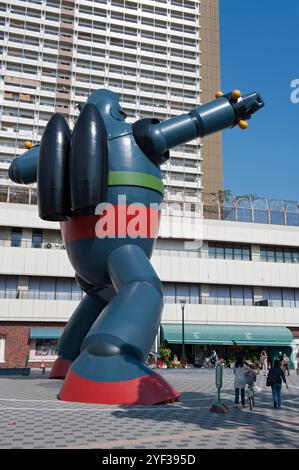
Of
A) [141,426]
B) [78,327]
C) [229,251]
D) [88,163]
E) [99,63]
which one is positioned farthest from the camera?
[99,63]

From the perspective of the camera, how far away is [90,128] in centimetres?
1011

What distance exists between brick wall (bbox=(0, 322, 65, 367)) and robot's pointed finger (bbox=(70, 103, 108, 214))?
2164 cm

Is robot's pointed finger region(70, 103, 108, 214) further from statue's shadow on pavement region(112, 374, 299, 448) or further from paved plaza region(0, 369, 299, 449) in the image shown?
paved plaza region(0, 369, 299, 449)

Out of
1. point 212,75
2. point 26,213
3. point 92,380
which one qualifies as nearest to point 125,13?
point 212,75

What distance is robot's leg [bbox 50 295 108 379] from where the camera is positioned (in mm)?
12984

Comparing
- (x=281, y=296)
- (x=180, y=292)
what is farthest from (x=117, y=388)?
(x=281, y=296)

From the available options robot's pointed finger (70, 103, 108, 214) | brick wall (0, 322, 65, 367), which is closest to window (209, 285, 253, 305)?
brick wall (0, 322, 65, 367)

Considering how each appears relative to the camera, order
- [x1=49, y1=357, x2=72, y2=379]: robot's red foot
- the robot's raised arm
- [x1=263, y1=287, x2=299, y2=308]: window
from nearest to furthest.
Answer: the robot's raised arm < [x1=49, y1=357, x2=72, y2=379]: robot's red foot < [x1=263, y1=287, x2=299, y2=308]: window

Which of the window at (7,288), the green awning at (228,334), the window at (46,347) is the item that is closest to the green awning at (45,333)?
the window at (46,347)

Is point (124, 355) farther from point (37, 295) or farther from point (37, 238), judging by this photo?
point (37, 238)

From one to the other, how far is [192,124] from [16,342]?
75.3 ft

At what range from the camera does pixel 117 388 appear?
8430mm

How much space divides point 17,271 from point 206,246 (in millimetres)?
13566

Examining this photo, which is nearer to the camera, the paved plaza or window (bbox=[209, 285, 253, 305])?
the paved plaza
